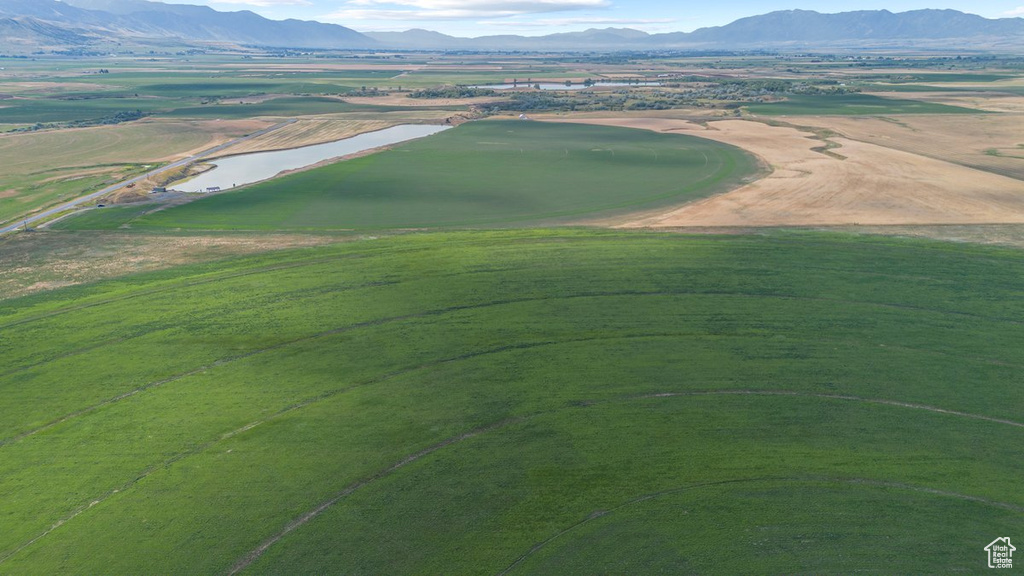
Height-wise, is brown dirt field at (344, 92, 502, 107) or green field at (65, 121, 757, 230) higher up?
brown dirt field at (344, 92, 502, 107)

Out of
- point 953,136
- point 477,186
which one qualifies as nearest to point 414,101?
point 477,186

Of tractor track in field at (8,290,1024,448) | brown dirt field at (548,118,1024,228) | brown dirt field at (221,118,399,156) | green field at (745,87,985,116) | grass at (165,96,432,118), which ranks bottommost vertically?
tractor track in field at (8,290,1024,448)

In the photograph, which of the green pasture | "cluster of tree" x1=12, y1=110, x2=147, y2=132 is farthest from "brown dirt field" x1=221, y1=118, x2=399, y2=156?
the green pasture

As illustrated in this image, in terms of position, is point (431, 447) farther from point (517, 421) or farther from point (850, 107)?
point (850, 107)

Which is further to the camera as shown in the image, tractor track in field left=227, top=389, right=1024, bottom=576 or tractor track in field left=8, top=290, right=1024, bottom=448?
tractor track in field left=8, top=290, right=1024, bottom=448

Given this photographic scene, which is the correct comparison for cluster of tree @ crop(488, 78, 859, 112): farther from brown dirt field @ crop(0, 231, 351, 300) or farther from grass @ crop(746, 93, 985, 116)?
brown dirt field @ crop(0, 231, 351, 300)

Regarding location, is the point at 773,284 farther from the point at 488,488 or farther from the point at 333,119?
the point at 333,119

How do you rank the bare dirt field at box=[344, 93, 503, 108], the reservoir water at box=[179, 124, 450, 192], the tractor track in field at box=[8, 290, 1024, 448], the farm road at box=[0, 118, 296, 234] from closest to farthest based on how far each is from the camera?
the tractor track in field at box=[8, 290, 1024, 448]
the farm road at box=[0, 118, 296, 234]
the reservoir water at box=[179, 124, 450, 192]
the bare dirt field at box=[344, 93, 503, 108]

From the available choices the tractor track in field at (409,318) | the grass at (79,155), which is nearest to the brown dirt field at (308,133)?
the grass at (79,155)
